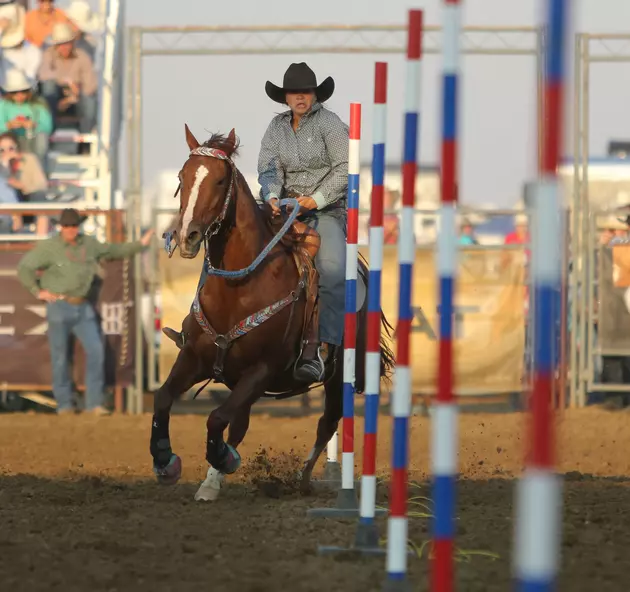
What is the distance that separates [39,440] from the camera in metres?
12.3

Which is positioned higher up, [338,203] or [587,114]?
[587,114]

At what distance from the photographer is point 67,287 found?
1441 cm

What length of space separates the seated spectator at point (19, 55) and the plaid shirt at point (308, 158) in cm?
745

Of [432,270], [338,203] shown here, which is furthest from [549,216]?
[432,270]

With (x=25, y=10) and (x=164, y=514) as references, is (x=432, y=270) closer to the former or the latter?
(x=25, y=10)

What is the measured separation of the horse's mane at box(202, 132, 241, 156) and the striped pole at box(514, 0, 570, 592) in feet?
17.1

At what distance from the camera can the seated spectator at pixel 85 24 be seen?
52.6 ft

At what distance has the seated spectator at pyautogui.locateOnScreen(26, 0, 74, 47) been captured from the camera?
1587cm

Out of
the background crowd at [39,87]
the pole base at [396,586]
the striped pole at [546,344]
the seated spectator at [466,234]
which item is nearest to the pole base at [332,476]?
the pole base at [396,586]

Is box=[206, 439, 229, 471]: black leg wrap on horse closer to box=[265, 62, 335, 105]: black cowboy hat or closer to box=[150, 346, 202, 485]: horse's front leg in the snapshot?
box=[150, 346, 202, 485]: horse's front leg

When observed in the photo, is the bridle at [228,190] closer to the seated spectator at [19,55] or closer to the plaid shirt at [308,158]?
the plaid shirt at [308,158]

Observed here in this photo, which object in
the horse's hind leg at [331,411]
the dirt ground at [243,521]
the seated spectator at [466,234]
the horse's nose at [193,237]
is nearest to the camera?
the dirt ground at [243,521]

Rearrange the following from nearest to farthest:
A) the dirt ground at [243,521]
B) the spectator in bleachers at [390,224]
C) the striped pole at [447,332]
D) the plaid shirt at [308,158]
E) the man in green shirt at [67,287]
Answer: the striped pole at [447,332] → the dirt ground at [243,521] → the plaid shirt at [308,158] → the man in green shirt at [67,287] → the spectator in bleachers at [390,224]

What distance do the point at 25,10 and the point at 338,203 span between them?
8.33 metres
